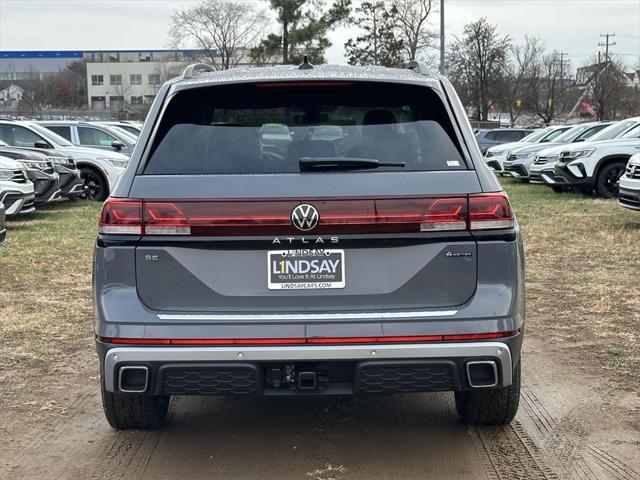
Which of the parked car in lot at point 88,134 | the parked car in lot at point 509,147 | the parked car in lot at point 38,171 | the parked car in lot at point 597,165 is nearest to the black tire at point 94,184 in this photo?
the parked car in lot at point 88,134

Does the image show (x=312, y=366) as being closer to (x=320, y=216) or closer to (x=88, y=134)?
(x=320, y=216)

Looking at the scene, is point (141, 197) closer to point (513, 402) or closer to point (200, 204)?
point (200, 204)

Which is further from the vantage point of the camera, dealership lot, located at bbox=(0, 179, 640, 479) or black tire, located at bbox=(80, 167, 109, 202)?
black tire, located at bbox=(80, 167, 109, 202)

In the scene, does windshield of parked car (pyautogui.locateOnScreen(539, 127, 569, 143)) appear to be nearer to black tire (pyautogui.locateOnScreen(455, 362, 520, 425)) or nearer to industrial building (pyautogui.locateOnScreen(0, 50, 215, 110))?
black tire (pyautogui.locateOnScreen(455, 362, 520, 425))

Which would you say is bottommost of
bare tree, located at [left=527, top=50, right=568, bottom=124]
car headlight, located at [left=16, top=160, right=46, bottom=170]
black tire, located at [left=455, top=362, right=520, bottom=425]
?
black tire, located at [left=455, top=362, right=520, bottom=425]

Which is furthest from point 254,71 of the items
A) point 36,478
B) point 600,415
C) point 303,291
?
point 600,415

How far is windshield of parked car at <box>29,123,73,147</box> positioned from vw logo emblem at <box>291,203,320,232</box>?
16.0 metres

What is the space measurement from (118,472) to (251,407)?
1128 millimetres

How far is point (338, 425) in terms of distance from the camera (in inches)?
189

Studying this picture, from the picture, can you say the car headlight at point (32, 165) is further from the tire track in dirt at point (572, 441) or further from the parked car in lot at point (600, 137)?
the tire track in dirt at point (572, 441)

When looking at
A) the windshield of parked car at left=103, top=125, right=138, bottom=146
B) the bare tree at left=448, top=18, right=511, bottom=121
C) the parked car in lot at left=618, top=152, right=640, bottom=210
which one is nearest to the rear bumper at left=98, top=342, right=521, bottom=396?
the parked car in lot at left=618, top=152, right=640, bottom=210

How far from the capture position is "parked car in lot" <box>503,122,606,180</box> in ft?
77.3

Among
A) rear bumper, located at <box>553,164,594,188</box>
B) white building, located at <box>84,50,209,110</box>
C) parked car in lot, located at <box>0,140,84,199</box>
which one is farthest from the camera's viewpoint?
white building, located at <box>84,50,209,110</box>

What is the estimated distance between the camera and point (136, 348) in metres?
3.73
